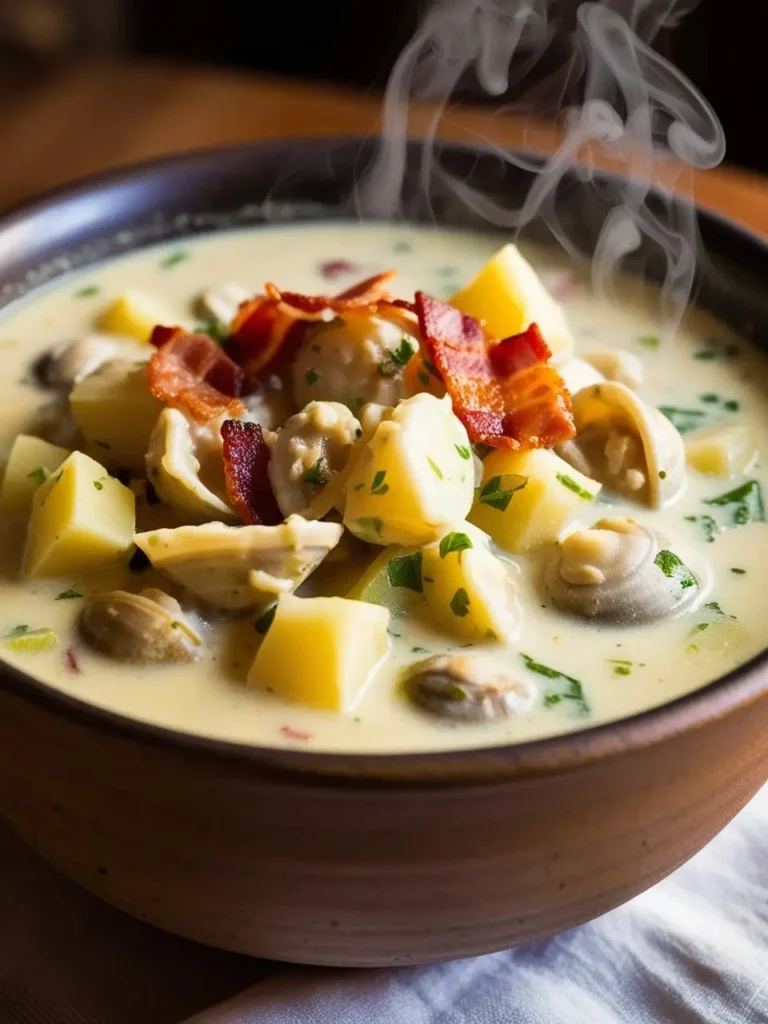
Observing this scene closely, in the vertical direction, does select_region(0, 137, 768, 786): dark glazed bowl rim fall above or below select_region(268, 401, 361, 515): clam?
below

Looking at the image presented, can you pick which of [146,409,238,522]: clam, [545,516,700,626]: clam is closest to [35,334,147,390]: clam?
[146,409,238,522]: clam

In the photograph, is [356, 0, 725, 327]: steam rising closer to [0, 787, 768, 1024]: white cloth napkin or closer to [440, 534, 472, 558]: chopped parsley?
[440, 534, 472, 558]: chopped parsley

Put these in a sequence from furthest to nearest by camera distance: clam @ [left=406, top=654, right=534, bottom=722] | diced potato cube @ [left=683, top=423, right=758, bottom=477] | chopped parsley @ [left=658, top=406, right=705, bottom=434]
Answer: chopped parsley @ [left=658, top=406, right=705, bottom=434], diced potato cube @ [left=683, top=423, right=758, bottom=477], clam @ [left=406, top=654, right=534, bottom=722]

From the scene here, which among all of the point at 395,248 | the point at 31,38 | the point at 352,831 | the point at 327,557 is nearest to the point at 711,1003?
the point at 352,831

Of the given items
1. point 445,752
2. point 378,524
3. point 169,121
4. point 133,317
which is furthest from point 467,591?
point 169,121

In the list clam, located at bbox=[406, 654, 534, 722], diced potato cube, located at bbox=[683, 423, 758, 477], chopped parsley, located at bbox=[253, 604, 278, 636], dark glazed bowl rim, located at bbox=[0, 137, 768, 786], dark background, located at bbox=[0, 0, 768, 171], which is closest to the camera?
dark glazed bowl rim, located at bbox=[0, 137, 768, 786]

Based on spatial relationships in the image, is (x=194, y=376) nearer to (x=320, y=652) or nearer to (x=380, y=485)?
(x=380, y=485)

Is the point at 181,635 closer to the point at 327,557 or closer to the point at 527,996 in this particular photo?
the point at 327,557
